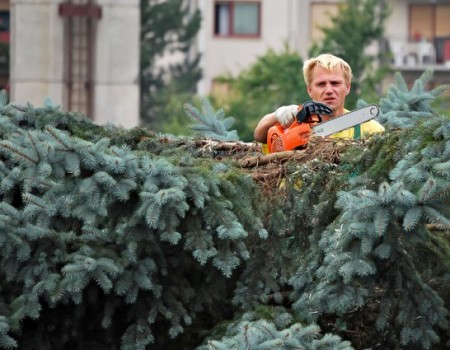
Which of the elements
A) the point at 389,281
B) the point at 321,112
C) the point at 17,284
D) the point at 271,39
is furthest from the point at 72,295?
the point at 271,39

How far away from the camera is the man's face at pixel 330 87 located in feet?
43.0

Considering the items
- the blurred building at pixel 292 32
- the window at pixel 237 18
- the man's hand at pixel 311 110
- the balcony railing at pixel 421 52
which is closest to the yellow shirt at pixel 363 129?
the man's hand at pixel 311 110

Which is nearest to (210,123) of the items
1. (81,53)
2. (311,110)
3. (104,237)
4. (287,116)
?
(287,116)

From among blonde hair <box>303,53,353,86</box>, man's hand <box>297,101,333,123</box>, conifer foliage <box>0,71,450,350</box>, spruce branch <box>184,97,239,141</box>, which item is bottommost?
conifer foliage <box>0,71,450,350</box>

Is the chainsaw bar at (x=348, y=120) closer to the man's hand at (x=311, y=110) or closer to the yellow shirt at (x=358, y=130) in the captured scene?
the yellow shirt at (x=358, y=130)

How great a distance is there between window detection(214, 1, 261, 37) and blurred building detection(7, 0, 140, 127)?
1209cm

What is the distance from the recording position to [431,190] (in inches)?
383

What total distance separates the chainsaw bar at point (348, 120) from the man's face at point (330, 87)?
0.72m

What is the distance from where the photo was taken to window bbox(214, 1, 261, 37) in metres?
79.5

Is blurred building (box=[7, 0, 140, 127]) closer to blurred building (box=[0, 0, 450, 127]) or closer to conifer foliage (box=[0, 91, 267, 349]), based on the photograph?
blurred building (box=[0, 0, 450, 127])

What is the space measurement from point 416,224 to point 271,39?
225 feet

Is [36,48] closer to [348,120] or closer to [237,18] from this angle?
[237,18]

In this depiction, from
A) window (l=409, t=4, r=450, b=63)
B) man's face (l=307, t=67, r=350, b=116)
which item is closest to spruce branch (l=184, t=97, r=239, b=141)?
man's face (l=307, t=67, r=350, b=116)

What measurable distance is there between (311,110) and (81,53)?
5437 cm
